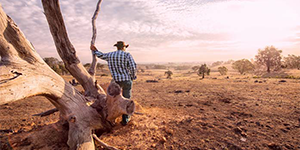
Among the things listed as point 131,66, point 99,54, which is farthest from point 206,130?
point 99,54

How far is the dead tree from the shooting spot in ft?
6.82

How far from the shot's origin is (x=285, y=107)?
535cm

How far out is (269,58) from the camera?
33.9 m

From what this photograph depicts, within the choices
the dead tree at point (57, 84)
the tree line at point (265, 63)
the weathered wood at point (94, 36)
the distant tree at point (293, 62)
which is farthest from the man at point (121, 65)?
the distant tree at point (293, 62)

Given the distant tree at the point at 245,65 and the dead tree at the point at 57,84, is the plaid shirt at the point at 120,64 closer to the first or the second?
the dead tree at the point at 57,84

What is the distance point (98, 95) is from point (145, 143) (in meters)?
1.88

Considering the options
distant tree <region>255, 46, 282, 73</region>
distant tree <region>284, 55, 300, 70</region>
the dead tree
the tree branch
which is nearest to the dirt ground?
the dead tree

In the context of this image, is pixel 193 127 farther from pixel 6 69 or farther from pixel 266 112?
pixel 6 69

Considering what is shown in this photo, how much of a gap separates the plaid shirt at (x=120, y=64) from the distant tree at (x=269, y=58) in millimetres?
41975

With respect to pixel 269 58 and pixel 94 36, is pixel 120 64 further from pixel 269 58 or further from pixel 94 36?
pixel 269 58

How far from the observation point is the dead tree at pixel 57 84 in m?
2.08

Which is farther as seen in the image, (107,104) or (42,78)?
(107,104)

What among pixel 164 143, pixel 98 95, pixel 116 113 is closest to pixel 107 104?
pixel 116 113

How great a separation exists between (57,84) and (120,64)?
146 cm
